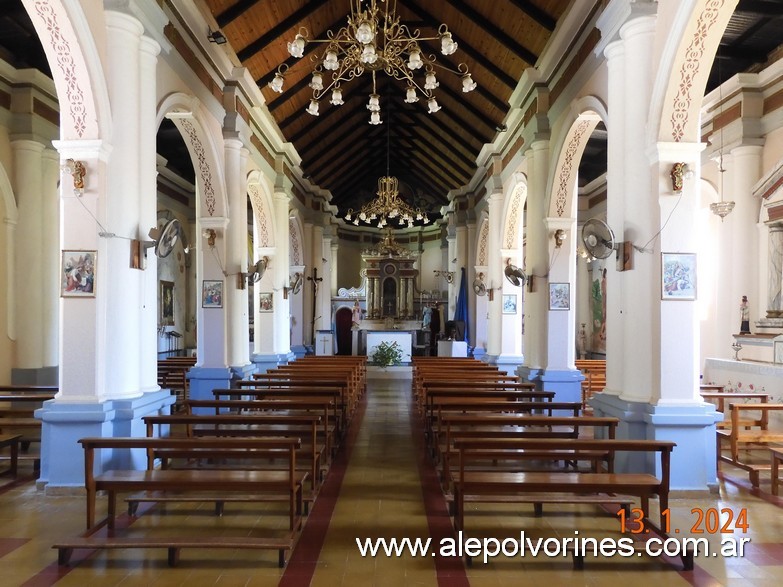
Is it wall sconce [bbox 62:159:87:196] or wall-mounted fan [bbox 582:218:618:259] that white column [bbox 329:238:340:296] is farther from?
wall sconce [bbox 62:159:87:196]

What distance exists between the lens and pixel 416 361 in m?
12.4

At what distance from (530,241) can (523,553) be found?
6.47 meters

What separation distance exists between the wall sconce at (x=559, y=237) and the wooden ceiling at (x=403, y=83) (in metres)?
2.89

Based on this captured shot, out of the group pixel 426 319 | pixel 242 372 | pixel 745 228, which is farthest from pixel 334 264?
pixel 745 228

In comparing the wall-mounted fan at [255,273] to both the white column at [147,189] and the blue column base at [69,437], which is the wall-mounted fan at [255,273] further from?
the blue column base at [69,437]

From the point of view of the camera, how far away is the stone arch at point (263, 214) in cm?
1286

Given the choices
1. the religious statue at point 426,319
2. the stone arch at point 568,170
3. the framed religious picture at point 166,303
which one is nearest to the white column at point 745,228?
the stone arch at point 568,170

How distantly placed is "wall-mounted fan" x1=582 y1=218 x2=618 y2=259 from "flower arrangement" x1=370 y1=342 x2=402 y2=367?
10685 mm

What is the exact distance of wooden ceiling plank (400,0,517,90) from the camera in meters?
11.0

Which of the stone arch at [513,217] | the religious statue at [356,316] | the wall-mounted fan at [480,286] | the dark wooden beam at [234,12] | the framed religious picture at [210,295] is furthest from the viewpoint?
the religious statue at [356,316]

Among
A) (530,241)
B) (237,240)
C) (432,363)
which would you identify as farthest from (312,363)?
(530,241)

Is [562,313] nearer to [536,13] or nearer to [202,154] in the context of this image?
[536,13]

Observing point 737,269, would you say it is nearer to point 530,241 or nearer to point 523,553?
point 530,241

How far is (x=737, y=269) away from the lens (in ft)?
33.8
